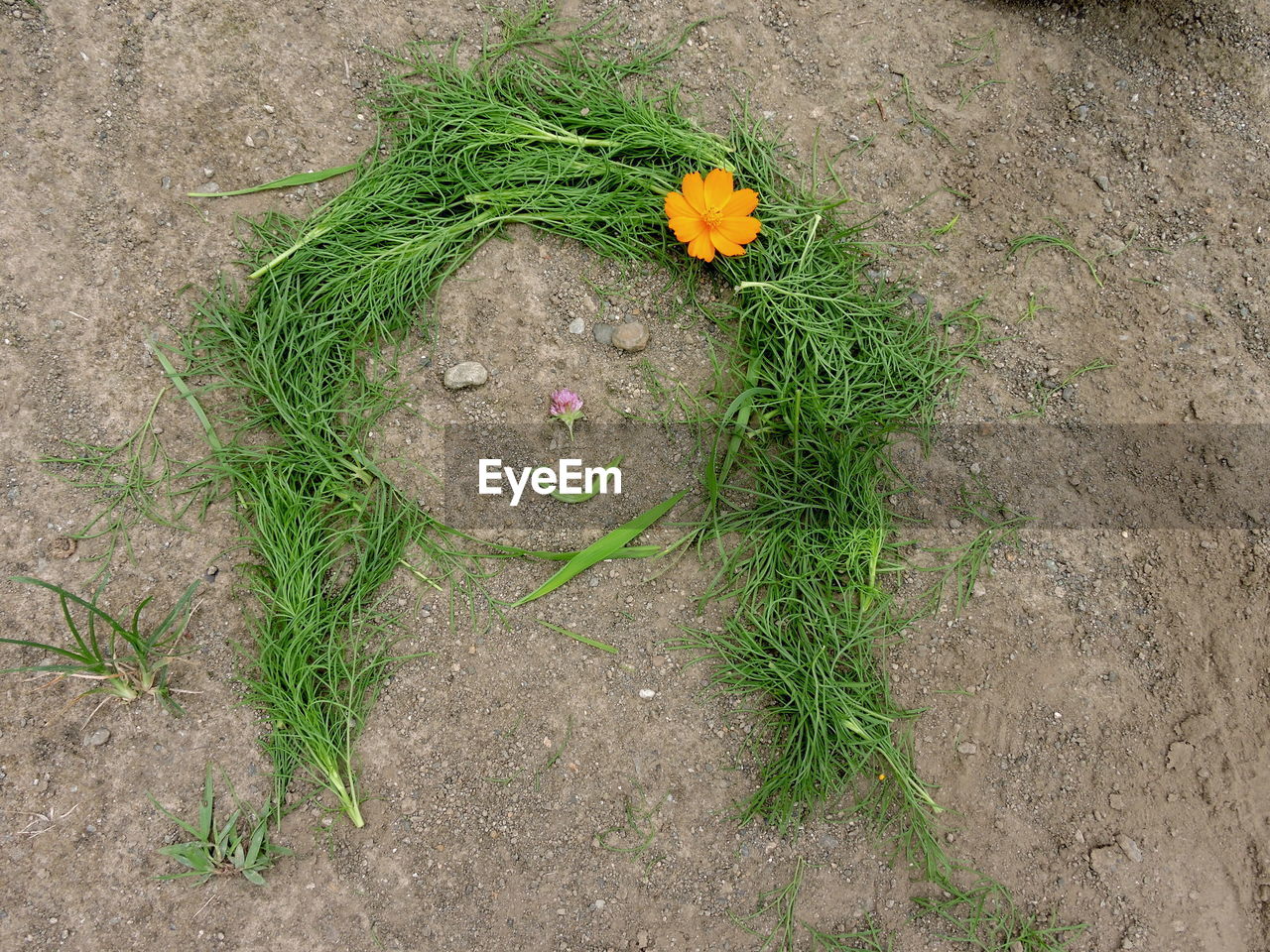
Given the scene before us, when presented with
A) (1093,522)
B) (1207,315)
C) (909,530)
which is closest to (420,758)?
(909,530)

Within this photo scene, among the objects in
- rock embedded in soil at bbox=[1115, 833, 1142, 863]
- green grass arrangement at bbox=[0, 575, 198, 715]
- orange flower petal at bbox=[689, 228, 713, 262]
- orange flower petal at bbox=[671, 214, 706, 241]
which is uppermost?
orange flower petal at bbox=[671, 214, 706, 241]

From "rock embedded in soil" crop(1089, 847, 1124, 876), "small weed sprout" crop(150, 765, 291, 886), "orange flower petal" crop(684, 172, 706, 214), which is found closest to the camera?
"small weed sprout" crop(150, 765, 291, 886)

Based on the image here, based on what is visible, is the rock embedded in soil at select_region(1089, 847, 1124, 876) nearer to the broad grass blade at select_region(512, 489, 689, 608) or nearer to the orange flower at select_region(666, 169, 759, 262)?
the broad grass blade at select_region(512, 489, 689, 608)

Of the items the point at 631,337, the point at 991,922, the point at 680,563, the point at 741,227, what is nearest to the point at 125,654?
the point at 680,563

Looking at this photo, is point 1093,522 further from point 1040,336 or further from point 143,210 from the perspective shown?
point 143,210

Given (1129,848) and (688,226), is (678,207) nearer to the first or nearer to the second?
(688,226)

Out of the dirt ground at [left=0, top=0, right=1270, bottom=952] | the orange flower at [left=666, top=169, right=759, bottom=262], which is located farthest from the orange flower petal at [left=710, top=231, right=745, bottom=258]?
the dirt ground at [left=0, top=0, right=1270, bottom=952]
